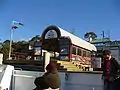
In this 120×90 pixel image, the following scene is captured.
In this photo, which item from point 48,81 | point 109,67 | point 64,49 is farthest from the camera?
point 64,49

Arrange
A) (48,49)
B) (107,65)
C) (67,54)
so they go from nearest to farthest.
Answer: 1. (107,65)
2. (67,54)
3. (48,49)

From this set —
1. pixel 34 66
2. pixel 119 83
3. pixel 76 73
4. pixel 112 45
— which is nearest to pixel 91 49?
pixel 112 45

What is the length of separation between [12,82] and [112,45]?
21909 mm

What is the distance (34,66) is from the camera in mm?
18578

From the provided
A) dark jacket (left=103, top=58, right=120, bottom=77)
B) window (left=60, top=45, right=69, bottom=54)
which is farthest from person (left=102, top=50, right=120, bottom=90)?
window (left=60, top=45, right=69, bottom=54)

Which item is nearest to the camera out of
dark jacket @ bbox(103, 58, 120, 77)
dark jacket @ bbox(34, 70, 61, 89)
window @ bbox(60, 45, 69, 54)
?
dark jacket @ bbox(34, 70, 61, 89)

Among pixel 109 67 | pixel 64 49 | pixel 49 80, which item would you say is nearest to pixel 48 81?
pixel 49 80

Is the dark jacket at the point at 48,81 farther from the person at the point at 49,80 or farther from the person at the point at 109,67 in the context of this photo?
the person at the point at 109,67

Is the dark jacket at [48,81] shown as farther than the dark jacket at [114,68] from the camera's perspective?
No

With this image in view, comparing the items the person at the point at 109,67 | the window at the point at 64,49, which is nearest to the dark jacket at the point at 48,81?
the person at the point at 109,67

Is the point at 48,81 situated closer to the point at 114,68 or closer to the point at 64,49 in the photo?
the point at 114,68

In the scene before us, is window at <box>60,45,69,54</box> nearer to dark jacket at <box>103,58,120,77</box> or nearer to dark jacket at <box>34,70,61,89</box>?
dark jacket at <box>103,58,120,77</box>

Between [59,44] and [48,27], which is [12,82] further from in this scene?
[48,27]

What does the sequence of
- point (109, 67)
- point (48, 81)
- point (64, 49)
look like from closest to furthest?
1. point (48, 81)
2. point (109, 67)
3. point (64, 49)
